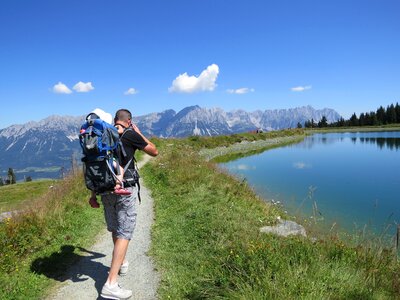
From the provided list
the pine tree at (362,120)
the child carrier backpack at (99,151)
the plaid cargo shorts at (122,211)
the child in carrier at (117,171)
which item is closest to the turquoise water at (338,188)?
the plaid cargo shorts at (122,211)

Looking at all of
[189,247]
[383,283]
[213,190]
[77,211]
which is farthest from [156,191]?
[383,283]

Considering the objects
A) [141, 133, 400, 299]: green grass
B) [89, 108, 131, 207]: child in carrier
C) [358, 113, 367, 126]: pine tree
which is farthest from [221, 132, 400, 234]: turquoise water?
[358, 113, 367, 126]: pine tree

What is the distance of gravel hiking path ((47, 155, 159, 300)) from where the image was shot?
6.03 m

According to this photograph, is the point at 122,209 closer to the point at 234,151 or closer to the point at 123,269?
the point at 123,269

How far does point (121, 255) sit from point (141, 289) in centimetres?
86

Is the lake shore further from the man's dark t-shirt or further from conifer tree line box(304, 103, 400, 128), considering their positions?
conifer tree line box(304, 103, 400, 128)

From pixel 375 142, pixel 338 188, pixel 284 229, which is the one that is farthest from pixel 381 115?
pixel 284 229

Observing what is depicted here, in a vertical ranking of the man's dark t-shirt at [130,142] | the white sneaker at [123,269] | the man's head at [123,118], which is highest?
the man's head at [123,118]

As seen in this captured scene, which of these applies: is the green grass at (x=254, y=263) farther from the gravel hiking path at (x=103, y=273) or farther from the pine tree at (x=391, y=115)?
the pine tree at (x=391, y=115)

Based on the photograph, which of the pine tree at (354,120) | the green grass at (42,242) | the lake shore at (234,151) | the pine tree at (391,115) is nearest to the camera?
the green grass at (42,242)

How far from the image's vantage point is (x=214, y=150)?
43031 millimetres

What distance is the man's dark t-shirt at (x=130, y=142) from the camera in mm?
5645

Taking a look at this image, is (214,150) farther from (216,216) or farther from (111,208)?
(111,208)

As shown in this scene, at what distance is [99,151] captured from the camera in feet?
17.2
